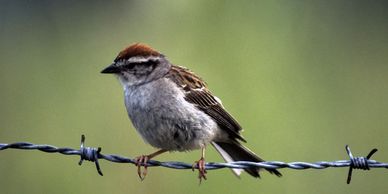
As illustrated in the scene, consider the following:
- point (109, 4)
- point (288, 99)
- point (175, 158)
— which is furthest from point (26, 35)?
point (175, 158)

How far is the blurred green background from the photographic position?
37.9ft

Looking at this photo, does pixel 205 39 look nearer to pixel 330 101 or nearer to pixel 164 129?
pixel 330 101

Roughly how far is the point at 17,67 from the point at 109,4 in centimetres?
432

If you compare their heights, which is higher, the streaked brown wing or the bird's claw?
the streaked brown wing

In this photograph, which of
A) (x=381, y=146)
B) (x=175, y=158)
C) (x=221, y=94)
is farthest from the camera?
(x=221, y=94)

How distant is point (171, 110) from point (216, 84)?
5.96 metres

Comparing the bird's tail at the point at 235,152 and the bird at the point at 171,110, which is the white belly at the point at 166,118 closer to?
the bird at the point at 171,110

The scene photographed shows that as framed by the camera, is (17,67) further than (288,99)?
Yes

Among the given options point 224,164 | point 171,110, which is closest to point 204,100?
point 171,110

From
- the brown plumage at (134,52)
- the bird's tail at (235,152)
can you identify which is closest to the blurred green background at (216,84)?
the bird's tail at (235,152)

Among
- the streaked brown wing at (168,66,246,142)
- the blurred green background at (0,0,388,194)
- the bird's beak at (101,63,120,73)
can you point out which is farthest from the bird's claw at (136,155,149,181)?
the blurred green background at (0,0,388,194)

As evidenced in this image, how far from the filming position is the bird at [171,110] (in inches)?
305

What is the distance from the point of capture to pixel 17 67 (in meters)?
16.3

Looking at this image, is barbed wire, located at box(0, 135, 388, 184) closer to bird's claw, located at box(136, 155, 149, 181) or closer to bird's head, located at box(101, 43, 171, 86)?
bird's claw, located at box(136, 155, 149, 181)
